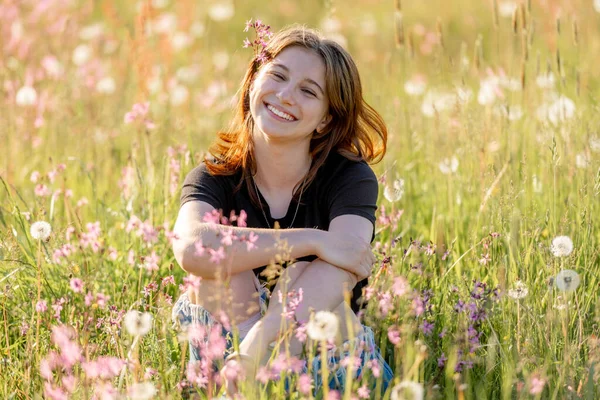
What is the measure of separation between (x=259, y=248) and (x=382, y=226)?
3.85 feet

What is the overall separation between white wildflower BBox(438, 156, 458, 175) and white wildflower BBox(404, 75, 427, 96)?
73 cm

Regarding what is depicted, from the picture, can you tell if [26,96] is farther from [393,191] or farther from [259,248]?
[259,248]

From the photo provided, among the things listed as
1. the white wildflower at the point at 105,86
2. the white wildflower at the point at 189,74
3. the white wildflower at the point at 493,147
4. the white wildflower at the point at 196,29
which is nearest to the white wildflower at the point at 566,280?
the white wildflower at the point at 493,147

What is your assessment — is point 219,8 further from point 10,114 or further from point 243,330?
point 243,330

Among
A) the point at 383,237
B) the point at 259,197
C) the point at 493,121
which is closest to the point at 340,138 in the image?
the point at 259,197

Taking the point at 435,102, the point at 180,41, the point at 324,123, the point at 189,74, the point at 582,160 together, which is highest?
the point at 180,41

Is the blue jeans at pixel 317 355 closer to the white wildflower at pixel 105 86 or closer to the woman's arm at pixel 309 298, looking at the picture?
the woman's arm at pixel 309 298

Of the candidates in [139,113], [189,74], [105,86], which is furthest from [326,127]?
[189,74]

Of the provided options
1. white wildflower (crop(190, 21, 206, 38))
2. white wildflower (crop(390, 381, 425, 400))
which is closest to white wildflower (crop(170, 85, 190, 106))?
white wildflower (crop(190, 21, 206, 38))

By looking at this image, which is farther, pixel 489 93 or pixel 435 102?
pixel 435 102

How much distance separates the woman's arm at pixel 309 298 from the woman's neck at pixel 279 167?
38 cm

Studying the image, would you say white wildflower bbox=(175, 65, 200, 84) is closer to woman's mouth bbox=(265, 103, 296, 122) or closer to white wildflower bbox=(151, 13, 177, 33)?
white wildflower bbox=(151, 13, 177, 33)

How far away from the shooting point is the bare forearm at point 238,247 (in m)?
2.55

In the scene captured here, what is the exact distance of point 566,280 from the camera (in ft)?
8.55
